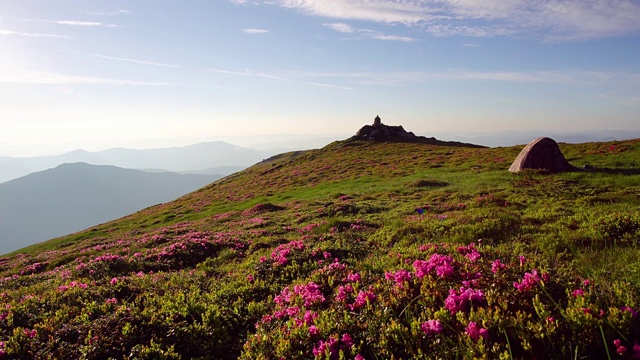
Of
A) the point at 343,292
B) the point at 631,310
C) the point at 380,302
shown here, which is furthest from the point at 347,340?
the point at 631,310

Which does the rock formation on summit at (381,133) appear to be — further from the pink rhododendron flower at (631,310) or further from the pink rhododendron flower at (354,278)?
the pink rhododendron flower at (631,310)

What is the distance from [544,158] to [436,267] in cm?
3291

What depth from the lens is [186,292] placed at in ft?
28.6

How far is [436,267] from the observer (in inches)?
257

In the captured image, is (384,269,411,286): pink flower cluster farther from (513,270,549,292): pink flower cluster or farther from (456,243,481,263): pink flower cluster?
(513,270,549,292): pink flower cluster

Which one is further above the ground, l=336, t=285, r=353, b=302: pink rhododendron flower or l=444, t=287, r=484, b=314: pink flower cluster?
l=444, t=287, r=484, b=314: pink flower cluster

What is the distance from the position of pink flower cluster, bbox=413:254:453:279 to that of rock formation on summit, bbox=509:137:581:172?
31454 millimetres

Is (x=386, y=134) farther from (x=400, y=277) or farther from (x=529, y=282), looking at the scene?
(x=529, y=282)

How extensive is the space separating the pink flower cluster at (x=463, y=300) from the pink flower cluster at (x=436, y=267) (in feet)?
2.87

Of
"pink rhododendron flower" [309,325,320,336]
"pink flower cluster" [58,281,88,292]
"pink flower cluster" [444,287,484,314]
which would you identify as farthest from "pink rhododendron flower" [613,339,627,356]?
"pink flower cluster" [58,281,88,292]

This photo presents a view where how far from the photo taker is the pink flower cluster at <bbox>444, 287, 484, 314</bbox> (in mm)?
5025

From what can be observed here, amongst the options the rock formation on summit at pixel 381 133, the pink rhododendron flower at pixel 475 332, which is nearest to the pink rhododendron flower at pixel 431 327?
the pink rhododendron flower at pixel 475 332

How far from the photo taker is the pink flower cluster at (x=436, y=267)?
20.3 ft

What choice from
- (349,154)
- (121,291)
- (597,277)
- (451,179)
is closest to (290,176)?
(349,154)
